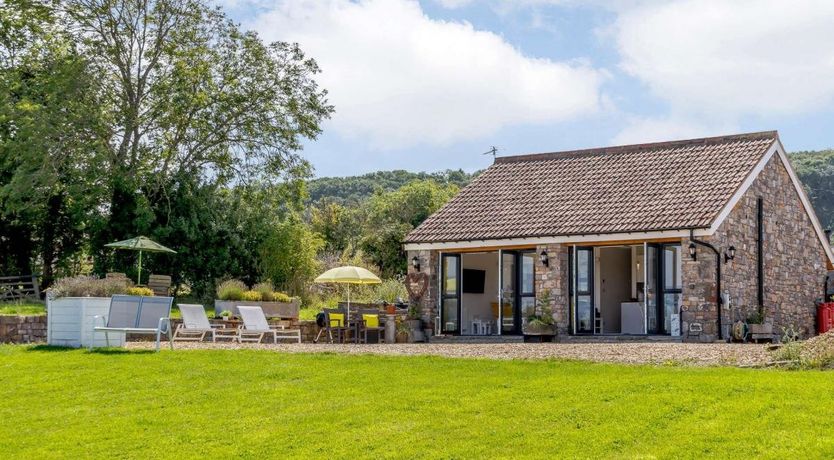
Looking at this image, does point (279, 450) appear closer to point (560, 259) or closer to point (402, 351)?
point (402, 351)

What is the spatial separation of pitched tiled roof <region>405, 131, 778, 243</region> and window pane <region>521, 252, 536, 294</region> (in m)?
0.65

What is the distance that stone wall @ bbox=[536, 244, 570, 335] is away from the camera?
74.6 ft

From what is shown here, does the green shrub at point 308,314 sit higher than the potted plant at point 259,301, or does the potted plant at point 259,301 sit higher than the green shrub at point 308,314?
the potted plant at point 259,301

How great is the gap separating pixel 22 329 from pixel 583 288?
11288 mm

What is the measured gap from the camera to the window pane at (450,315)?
80.9ft

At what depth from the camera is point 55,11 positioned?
111 feet

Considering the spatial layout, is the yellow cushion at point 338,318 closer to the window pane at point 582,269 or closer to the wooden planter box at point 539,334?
the wooden planter box at point 539,334

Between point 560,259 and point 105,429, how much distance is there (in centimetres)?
1399

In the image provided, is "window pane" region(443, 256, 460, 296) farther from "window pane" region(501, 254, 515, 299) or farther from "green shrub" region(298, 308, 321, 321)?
"green shrub" region(298, 308, 321, 321)

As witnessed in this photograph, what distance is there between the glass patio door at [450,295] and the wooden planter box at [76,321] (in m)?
8.96

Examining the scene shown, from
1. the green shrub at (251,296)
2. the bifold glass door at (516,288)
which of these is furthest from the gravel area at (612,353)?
the green shrub at (251,296)

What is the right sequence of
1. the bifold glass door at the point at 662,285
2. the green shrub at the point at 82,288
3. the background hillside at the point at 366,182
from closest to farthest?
the green shrub at the point at 82,288
the bifold glass door at the point at 662,285
the background hillside at the point at 366,182

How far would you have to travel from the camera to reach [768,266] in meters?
23.8

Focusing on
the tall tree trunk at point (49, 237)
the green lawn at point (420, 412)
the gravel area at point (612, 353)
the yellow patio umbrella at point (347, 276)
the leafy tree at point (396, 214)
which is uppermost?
the leafy tree at point (396, 214)
